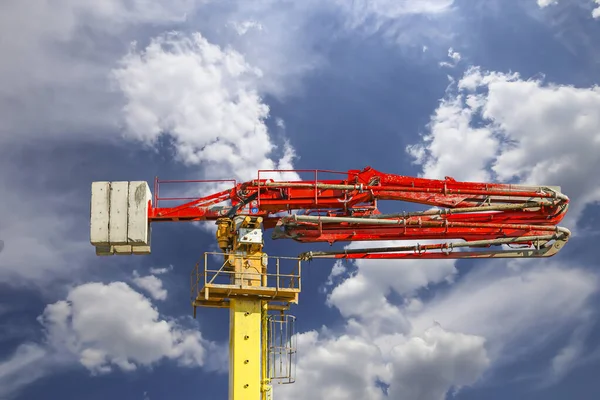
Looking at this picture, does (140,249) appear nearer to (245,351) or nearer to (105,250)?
(105,250)

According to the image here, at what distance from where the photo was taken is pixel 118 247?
Answer: 33.5 metres

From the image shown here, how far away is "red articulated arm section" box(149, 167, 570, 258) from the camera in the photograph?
3322cm

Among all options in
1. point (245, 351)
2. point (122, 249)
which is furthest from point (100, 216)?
point (245, 351)

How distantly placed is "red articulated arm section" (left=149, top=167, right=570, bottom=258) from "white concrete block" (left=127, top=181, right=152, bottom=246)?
951 mm

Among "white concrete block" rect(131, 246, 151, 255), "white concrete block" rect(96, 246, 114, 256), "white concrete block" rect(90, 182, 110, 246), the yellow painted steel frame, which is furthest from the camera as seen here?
"white concrete block" rect(131, 246, 151, 255)

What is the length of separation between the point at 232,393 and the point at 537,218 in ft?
43.6

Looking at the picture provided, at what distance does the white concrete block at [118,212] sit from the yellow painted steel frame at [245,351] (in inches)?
187

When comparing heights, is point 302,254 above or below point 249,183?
below

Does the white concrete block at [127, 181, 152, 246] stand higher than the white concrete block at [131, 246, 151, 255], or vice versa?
the white concrete block at [127, 181, 152, 246]

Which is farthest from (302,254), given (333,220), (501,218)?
(501,218)

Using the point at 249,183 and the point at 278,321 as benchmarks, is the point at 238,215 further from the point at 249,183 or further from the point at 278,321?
the point at 278,321

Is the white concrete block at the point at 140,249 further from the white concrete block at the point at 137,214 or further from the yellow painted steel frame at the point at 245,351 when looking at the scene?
the yellow painted steel frame at the point at 245,351

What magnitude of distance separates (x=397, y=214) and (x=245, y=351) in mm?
7524

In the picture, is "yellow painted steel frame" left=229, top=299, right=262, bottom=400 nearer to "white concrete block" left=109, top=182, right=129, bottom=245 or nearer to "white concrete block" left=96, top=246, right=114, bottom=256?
"white concrete block" left=109, top=182, right=129, bottom=245
